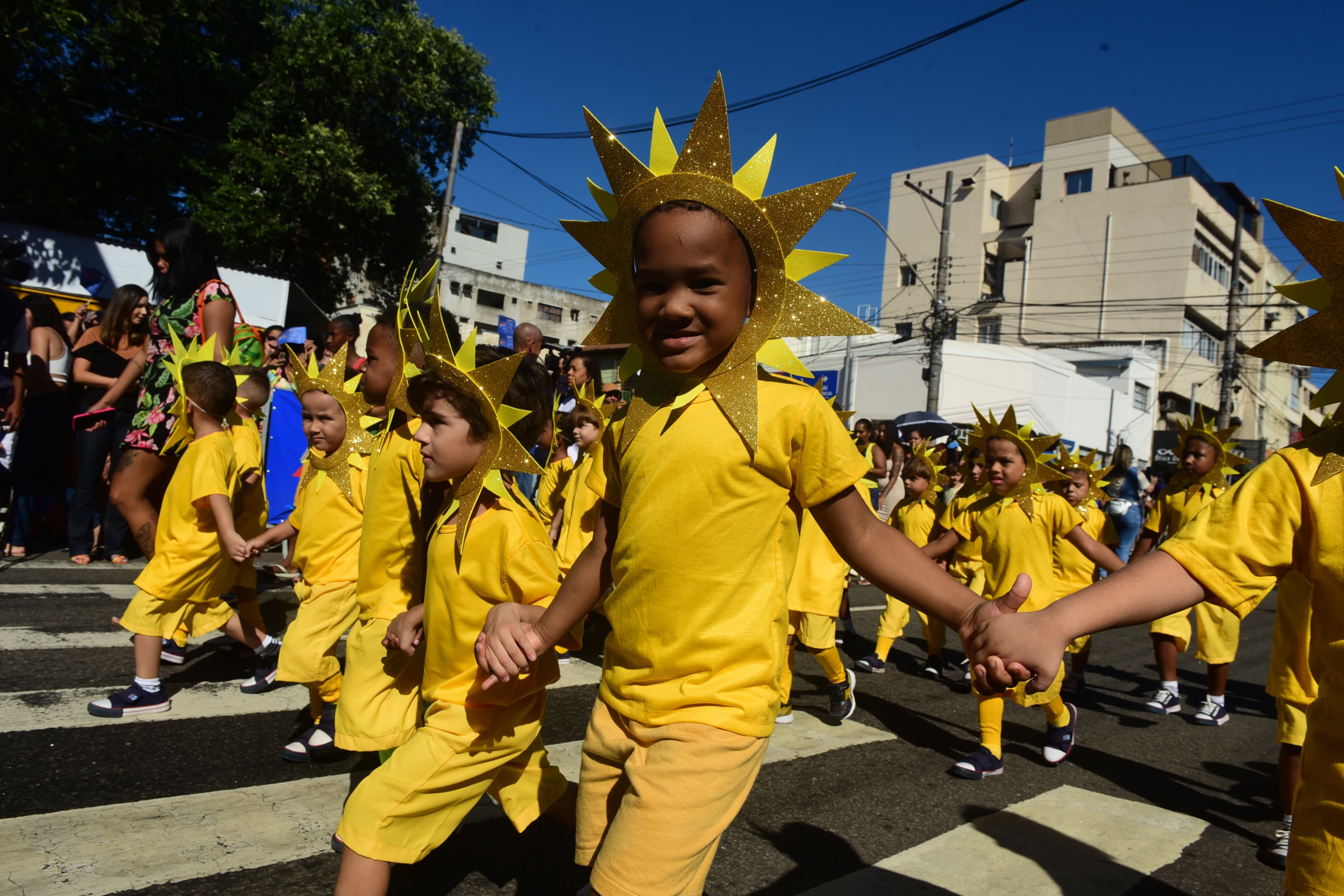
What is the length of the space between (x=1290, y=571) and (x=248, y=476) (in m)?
5.02

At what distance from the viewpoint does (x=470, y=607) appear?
265cm

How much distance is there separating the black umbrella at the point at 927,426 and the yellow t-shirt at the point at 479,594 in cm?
1552

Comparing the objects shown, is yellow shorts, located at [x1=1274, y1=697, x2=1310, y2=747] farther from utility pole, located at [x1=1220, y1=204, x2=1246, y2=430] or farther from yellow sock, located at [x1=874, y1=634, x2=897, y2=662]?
utility pole, located at [x1=1220, y1=204, x2=1246, y2=430]

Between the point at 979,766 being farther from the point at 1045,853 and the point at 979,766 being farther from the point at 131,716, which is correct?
the point at 131,716

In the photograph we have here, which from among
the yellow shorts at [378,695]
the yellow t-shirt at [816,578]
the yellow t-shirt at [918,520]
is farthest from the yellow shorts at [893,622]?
the yellow shorts at [378,695]

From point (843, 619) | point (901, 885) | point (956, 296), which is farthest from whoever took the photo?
point (956, 296)

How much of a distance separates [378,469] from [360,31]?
21.1m

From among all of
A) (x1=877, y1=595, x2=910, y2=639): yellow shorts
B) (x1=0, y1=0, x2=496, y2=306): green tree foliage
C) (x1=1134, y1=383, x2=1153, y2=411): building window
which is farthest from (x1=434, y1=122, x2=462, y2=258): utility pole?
(x1=1134, y1=383, x2=1153, y2=411): building window

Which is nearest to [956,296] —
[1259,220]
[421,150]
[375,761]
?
[1259,220]

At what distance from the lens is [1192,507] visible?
6551 millimetres

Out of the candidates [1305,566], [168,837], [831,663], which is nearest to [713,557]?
[1305,566]

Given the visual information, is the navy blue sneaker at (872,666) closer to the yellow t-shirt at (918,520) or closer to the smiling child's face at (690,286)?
the yellow t-shirt at (918,520)

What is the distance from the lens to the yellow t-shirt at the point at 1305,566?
1.76 m

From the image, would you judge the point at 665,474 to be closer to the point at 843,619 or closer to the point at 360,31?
the point at 843,619
